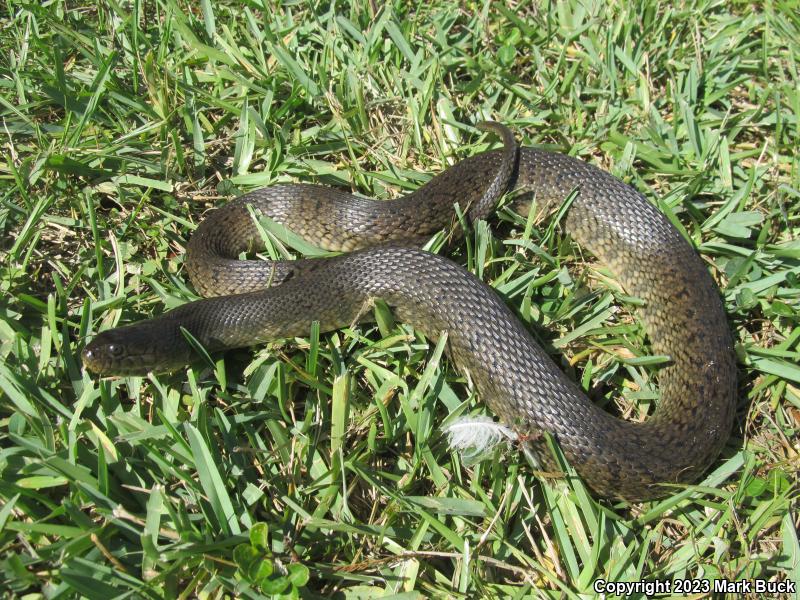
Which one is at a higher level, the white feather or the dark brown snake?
the dark brown snake

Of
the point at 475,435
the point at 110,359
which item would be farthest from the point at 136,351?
the point at 475,435

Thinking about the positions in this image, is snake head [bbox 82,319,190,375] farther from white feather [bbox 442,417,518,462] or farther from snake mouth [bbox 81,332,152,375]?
white feather [bbox 442,417,518,462]

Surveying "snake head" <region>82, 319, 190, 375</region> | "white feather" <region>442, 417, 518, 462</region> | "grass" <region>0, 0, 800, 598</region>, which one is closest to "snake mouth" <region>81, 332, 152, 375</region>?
"snake head" <region>82, 319, 190, 375</region>

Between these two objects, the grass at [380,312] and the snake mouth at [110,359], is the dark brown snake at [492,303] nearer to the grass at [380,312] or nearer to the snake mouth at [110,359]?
the snake mouth at [110,359]

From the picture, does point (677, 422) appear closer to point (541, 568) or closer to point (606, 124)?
point (541, 568)

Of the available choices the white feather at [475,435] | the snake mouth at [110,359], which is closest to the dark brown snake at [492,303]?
the snake mouth at [110,359]

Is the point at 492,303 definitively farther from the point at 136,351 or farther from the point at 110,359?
the point at 110,359

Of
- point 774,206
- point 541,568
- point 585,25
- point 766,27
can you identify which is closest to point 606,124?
point 585,25
